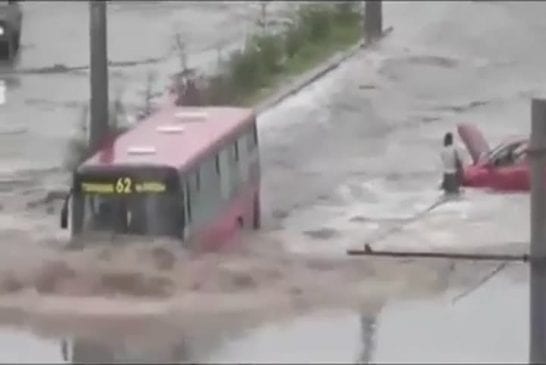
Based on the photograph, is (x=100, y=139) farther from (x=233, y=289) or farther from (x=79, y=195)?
(x=233, y=289)

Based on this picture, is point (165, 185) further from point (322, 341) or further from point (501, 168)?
point (501, 168)

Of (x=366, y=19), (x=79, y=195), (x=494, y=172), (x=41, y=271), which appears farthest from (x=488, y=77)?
(x=41, y=271)

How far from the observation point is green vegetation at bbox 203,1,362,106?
107 feet

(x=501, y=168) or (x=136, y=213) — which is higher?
(x=136, y=213)

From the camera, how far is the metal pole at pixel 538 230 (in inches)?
564

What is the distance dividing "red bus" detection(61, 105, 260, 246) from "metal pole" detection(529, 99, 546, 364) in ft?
15.8

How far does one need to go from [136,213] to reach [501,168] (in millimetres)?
7418

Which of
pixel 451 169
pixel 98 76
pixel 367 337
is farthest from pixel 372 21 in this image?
pixel 367 337

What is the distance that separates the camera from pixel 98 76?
77.7ft

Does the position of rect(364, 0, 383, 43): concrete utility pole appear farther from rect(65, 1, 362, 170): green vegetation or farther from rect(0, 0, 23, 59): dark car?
rect(0, 0, 23, 59): dark car

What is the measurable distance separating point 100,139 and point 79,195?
332cm

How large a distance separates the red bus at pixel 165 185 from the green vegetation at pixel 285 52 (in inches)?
330

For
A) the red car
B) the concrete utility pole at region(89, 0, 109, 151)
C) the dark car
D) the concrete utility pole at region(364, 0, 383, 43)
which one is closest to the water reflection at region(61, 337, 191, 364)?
the concrete utility pole at region(89, 0, 109, 151)

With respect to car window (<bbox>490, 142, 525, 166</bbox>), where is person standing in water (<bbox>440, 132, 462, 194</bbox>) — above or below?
below
